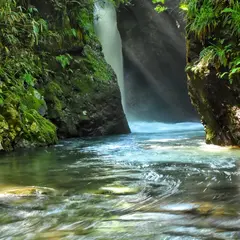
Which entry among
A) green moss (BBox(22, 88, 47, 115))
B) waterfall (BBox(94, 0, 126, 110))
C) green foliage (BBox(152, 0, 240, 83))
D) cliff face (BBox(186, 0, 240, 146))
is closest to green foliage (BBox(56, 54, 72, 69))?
green moss (BBox(22, 88, 47, 115))

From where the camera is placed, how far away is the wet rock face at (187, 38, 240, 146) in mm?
6965

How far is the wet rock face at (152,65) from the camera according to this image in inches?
821

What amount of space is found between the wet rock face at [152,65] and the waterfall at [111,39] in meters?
0.56

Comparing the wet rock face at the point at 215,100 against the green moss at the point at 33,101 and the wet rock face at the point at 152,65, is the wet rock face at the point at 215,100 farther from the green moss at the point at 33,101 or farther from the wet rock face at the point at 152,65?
the wet rock face at the point at 152,65

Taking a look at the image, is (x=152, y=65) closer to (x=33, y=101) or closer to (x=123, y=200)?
(x=33, y=101)

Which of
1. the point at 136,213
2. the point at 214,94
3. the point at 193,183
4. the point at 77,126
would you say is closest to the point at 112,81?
the point at 77,126

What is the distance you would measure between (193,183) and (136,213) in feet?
4.07

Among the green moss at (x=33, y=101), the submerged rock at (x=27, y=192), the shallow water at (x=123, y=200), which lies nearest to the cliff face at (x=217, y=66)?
the shallow water at (x=123, y=200)

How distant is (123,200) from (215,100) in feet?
15.8

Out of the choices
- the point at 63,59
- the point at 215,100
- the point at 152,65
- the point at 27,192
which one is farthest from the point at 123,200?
the point at 152,65

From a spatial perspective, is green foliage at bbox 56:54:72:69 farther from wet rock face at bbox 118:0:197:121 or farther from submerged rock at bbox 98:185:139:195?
submerged rock at bbox 98:185:139:195

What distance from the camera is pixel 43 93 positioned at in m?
12.6

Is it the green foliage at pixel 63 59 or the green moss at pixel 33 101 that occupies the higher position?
the green foliage at pixel 63 59

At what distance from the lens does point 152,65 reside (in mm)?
23750
